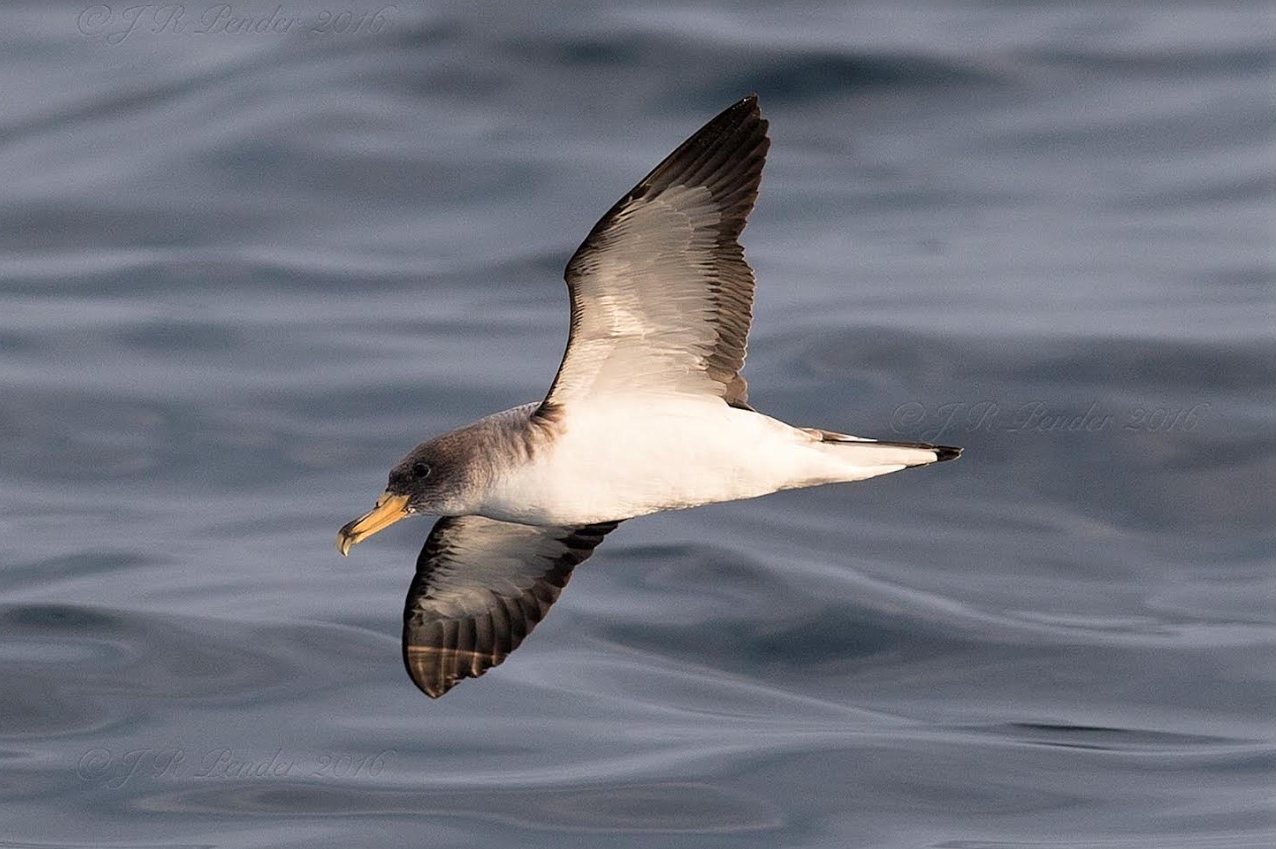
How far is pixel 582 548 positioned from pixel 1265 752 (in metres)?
12.5

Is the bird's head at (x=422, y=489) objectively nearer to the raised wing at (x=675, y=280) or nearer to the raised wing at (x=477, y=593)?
the raised wing at (x=675, y=280)

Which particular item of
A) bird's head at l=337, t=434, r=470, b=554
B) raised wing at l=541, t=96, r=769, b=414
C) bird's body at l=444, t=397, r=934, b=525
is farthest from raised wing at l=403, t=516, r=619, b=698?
raised wing at l=541, t=96, r=769, b=414

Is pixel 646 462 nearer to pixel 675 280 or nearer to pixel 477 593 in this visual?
pixel 675 280

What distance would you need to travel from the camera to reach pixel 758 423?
36.3ft

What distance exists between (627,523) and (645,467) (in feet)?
50.8

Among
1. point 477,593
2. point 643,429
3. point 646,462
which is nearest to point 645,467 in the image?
point 646,462

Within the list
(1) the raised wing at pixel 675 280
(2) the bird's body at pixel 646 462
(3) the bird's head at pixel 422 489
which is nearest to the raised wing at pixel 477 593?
(3) the bird's head at pixel 422 489

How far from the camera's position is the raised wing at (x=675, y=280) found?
401 inches

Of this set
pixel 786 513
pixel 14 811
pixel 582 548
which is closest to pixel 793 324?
pixel 786 513

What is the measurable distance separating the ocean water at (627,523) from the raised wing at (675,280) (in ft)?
33.3

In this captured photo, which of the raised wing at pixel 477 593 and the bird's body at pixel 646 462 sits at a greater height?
the bird's body at pixel 646 462

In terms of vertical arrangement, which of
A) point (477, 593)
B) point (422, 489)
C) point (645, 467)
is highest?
point (645, 467)

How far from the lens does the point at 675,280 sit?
10.7 meters

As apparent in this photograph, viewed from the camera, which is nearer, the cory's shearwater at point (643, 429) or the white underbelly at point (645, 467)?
the cory's shearwater at point (643, 429)
